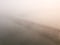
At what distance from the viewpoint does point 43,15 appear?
1.07 meters

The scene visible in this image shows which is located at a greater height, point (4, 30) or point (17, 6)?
point (17, 6)

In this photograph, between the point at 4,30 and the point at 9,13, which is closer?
the point at 9,13

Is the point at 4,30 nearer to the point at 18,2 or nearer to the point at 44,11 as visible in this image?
the point at 18,2

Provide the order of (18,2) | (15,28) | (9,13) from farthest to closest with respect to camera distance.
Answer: (15,28) → (9,13) → (18,2)

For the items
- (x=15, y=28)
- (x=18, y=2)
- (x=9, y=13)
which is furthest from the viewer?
(x=15, y=28)

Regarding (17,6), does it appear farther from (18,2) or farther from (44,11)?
(44,11)

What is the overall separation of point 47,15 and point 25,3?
0.99 ft

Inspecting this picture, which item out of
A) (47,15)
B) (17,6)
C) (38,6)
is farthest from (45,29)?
(17,6)

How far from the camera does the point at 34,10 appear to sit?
1026 millimetres

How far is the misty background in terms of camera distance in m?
0.96

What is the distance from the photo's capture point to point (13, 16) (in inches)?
42.8

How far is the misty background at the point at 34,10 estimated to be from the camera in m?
0.96

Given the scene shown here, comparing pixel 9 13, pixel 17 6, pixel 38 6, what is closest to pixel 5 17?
pixel 9 13

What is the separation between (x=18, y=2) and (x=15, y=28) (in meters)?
0.42
